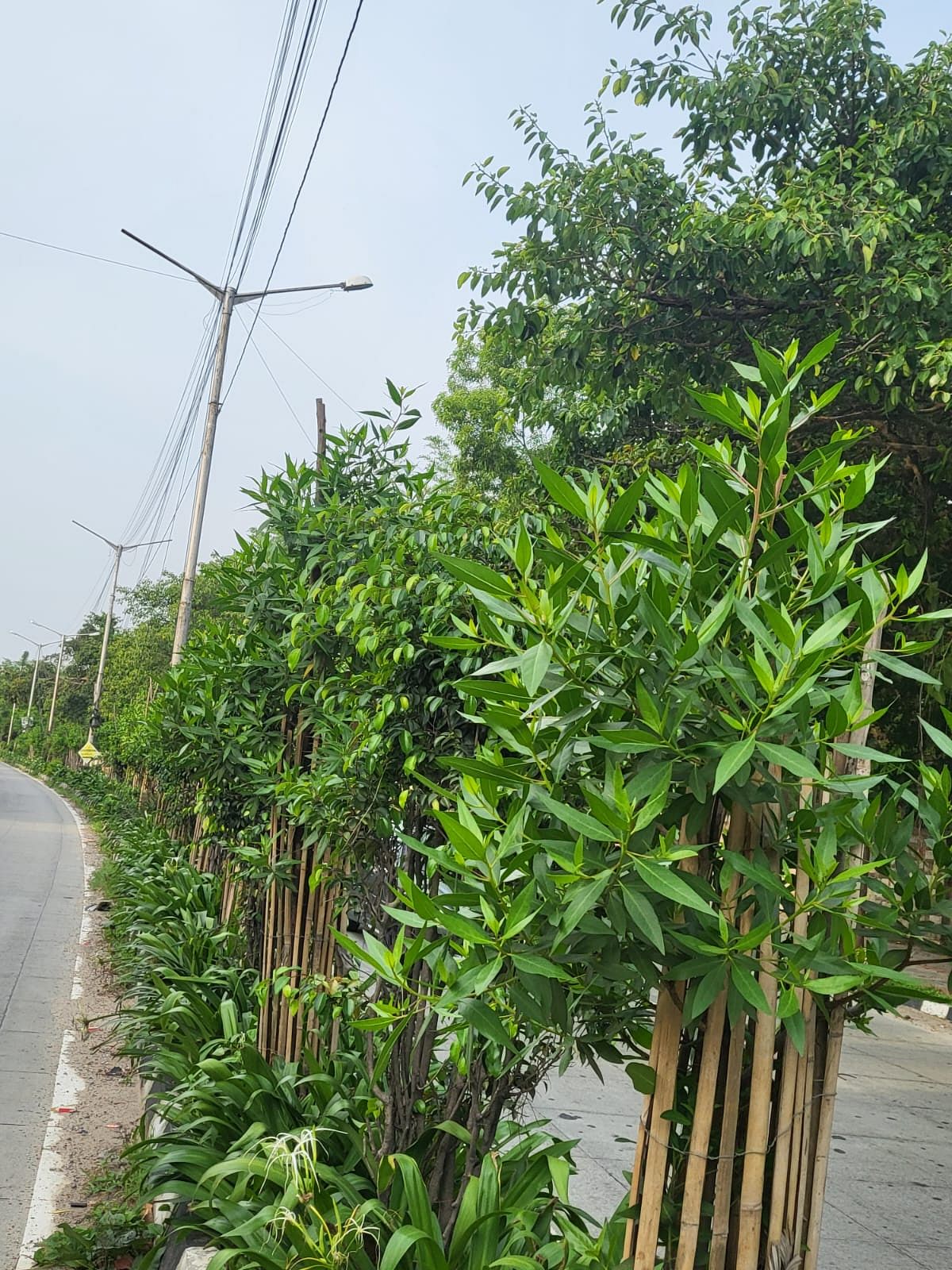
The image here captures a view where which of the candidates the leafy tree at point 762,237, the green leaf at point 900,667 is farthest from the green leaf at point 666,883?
the leafy tree at point 762,237

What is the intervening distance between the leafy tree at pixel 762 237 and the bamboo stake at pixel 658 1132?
5845 millimetres

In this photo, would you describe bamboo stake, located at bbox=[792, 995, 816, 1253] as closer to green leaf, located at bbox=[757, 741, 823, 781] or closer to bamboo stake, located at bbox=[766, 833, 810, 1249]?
bamboo stake, located at bbox=[766, 833, 810, 1249]

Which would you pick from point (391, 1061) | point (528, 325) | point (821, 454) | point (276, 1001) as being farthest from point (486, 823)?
point (528, 325)

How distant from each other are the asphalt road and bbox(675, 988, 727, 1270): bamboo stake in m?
3.21

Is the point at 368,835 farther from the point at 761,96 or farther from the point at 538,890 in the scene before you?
the point at 761,96

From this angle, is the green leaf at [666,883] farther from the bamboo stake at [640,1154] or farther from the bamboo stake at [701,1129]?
the bamboo stake at [640,1154]

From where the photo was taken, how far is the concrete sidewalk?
4.94 meters

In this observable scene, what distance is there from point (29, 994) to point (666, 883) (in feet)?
27.8

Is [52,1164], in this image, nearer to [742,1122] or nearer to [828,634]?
[742,1122]

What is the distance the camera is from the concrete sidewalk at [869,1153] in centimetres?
494

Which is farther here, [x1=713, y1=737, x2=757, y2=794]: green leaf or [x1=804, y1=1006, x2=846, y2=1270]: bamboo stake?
[x1=804, y1=1006, x2=846, y2=1270]: bamboo stake

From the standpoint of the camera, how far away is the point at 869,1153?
641cm

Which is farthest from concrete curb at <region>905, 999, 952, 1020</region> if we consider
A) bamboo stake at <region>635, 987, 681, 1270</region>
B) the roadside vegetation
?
bamboo stake at <region>635, 987, 681, 1270</region>

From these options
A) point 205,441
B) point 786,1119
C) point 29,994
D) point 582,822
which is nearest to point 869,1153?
point 786,1119
